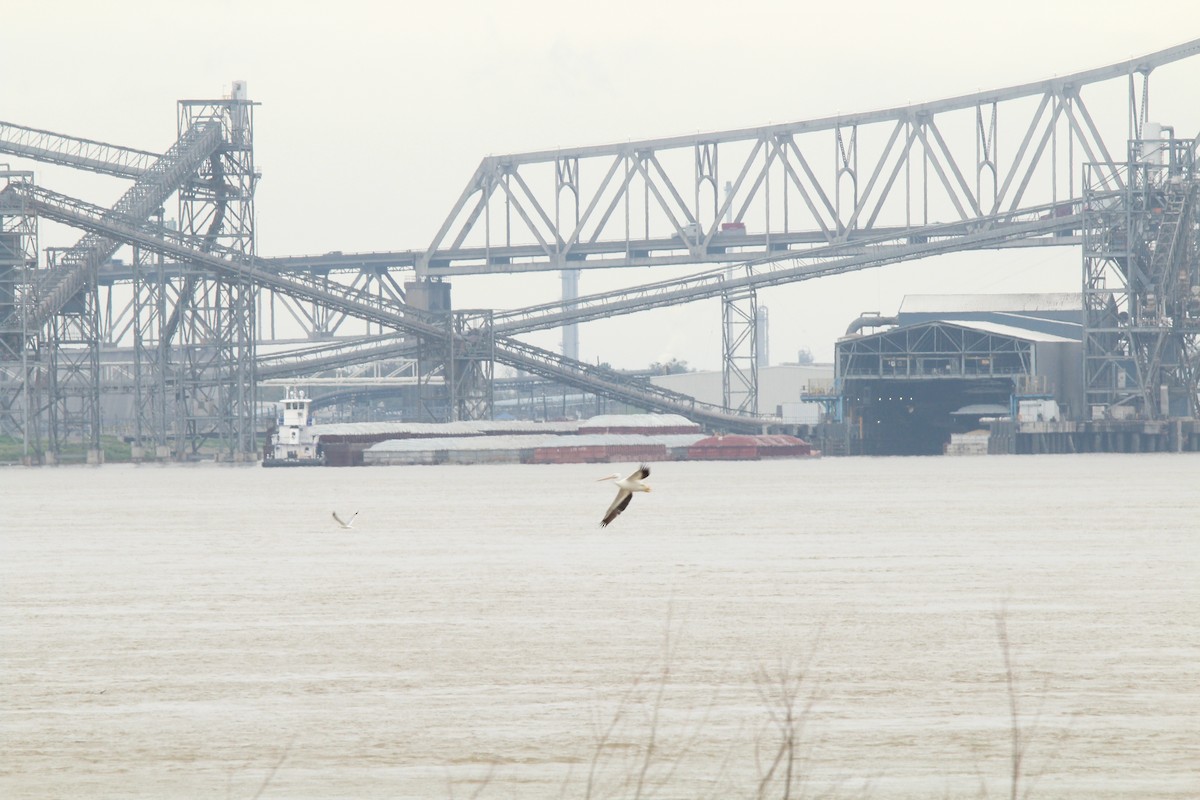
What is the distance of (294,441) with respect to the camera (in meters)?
138

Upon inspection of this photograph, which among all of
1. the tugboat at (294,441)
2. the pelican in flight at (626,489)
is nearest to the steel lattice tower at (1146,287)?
the tugboat at (294,441)

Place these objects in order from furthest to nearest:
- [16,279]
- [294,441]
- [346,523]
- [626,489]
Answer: [294,441] → [16,279] → [346,523] → [626,489]

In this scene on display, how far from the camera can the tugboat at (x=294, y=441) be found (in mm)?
136375

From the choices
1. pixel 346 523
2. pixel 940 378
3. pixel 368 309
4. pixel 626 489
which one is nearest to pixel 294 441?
pixel 368 309

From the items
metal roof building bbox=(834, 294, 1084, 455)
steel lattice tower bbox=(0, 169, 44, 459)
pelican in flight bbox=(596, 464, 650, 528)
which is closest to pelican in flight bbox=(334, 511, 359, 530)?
pelican in flight bbox=(596, 464, 650, 528)

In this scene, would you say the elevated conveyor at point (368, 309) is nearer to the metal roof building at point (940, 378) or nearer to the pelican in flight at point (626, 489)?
the metal roof building at point (940, 378)

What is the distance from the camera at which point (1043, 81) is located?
16312 centimetres

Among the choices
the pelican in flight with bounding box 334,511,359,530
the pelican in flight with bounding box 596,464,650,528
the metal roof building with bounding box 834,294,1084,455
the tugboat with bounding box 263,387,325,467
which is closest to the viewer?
the pelican in flight with bounding box 596,464,650,528

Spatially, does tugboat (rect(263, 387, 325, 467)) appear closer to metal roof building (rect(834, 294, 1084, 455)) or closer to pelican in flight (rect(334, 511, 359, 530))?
metal roof building (rect(834, 294, 1084, 455))

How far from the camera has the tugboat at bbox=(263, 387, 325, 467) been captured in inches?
5369

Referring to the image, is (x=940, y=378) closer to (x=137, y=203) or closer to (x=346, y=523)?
(x=137, y=203)

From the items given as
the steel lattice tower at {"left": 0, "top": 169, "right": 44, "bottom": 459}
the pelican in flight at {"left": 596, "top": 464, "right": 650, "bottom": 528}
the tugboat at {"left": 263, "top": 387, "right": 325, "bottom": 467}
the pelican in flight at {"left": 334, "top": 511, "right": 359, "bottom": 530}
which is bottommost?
the pelican in flight at {"left": 334, "top": 511, "right": 359, "bottom": 530}

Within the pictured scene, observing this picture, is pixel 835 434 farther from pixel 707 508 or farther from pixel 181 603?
pixel 181 603

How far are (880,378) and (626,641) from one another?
367 ft
